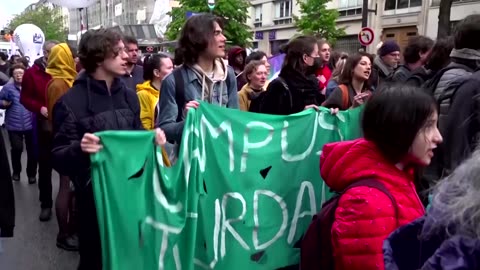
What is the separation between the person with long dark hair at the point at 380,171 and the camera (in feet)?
6.07

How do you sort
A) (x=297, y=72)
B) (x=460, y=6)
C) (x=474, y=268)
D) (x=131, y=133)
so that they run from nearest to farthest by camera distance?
1. (x=474, y=268)
2. (x=131, y=133)
3. (x=297, y=72)
4. (x=460, y=6)

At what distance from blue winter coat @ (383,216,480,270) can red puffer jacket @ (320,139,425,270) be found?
1.70 ft

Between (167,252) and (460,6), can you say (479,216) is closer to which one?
(167,252)

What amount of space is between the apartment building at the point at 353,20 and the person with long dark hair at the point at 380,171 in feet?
57.1

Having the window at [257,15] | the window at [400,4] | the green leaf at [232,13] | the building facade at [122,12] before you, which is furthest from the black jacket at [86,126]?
the building facade at [122,12]

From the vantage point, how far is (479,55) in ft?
9.95

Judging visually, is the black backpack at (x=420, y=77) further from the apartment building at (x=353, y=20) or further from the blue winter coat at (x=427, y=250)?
the apartment building at (x=353, y=20)

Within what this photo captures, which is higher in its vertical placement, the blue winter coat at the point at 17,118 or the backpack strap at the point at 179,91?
the backpack strap at the point at 179,91

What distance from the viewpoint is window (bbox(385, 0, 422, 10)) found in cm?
2580

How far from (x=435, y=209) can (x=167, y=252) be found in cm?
182

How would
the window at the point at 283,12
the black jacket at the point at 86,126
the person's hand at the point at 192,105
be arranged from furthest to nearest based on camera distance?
the window at the point at 283,12, the person's hand at the point at 192,105, the black jacket at the point at 86,126

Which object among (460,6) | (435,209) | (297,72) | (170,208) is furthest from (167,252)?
(460,6)

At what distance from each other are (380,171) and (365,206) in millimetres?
172

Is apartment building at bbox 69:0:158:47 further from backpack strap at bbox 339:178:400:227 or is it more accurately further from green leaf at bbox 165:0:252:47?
backpack strap at bbox 339:178:400:227
